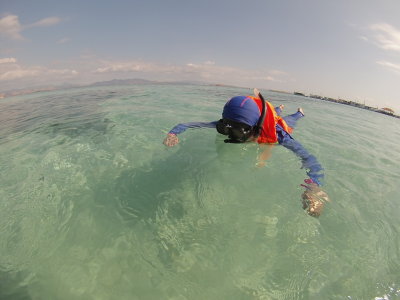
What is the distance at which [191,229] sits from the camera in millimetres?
2920

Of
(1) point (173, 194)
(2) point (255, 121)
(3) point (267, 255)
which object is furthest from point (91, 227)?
(2) point (255, 121)

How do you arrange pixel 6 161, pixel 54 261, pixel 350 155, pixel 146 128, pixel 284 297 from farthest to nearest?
pixel 146 128
pixel 350 155
pixel 6 161
pixel 54 261
pixel 284 297

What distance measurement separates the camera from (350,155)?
6234 mm

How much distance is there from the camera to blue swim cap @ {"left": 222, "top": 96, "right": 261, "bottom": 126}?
146 inches

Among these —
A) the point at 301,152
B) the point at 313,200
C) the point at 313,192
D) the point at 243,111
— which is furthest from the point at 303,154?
the point at 243,111

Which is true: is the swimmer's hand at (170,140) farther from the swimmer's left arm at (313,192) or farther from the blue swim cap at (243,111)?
the swimmer's left arm at (313,192)

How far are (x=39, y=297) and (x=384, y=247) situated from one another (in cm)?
411

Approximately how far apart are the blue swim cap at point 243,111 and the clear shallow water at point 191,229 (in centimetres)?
114

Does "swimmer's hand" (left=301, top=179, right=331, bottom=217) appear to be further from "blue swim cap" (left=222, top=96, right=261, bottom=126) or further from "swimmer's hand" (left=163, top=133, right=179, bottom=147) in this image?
"swimmer's hand" (left=163, top=133, right=179, bottom=147)

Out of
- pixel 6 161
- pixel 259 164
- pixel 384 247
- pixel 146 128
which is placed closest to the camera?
pixel 384 247

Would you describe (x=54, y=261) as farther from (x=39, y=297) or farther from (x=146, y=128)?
(x=146, y=128)

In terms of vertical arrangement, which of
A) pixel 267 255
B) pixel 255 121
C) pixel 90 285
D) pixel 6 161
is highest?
pixel 255 121

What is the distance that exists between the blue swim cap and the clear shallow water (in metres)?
1.14

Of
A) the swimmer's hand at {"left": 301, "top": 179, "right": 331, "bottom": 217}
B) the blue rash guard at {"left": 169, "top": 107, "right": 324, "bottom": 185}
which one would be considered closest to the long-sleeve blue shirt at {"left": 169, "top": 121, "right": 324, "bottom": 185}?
the blue rash guard at {"left": 169, "top": 107, "right": 324, "bottom": 185}
